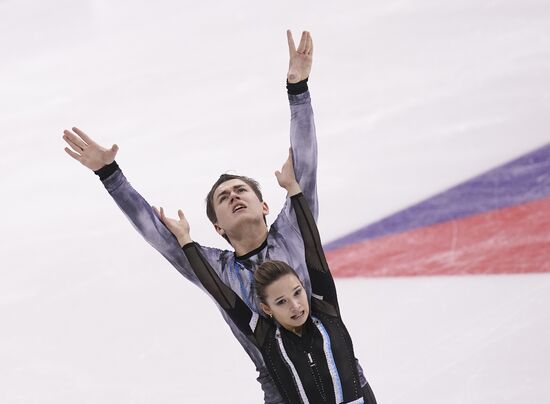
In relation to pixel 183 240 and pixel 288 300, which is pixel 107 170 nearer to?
pixel 183 240

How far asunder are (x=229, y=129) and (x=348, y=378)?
9.11ft

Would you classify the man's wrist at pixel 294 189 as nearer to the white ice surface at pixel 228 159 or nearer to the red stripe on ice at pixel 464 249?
the white ice surface at pixel 228 159

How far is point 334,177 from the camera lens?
507cm

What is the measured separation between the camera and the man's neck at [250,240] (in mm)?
3229

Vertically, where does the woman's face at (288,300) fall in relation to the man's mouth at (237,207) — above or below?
below

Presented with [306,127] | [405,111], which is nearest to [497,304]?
[306,127]

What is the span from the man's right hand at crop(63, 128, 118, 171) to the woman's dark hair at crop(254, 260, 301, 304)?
58 centimetres

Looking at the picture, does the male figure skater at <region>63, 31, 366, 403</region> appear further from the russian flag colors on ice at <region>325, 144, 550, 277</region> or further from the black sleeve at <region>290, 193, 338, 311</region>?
the russian flag colors on ice at <region>325, 144, 550, 277</region>

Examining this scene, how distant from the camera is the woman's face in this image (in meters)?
2.95

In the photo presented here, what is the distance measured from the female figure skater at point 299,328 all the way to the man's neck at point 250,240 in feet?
0.48

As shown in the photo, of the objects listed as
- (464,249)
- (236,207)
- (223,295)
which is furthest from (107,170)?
(464,249)

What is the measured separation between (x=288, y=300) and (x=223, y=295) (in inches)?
8.8

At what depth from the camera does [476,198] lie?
4770mm

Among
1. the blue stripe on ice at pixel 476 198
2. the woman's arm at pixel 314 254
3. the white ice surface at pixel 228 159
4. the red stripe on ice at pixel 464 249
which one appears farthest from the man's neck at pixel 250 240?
the blue stripe on ice at pixel 476 198
